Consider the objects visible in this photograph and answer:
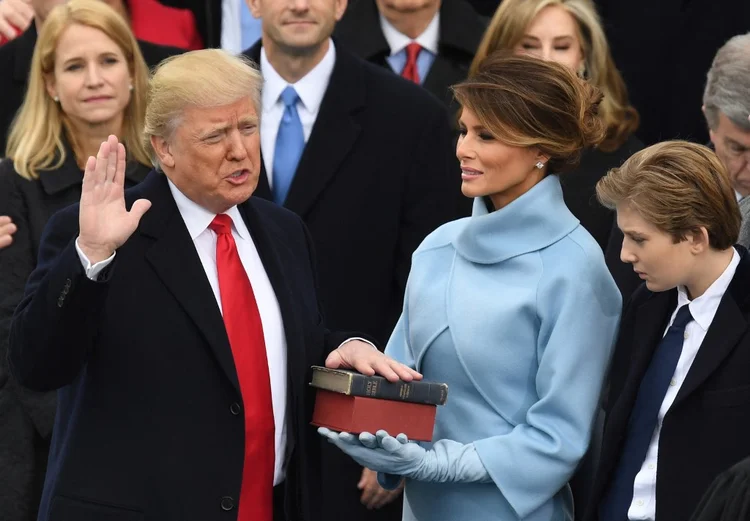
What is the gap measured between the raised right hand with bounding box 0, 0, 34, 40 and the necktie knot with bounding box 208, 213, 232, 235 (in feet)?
7.51

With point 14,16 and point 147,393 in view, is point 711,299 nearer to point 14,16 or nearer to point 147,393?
point 147,393

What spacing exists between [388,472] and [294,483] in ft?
0.85

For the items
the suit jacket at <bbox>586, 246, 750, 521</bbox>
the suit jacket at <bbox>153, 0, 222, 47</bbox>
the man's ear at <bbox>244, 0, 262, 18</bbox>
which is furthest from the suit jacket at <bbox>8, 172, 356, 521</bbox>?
the suit jacket at <bbox>153, 0, 222, 47</bbox>

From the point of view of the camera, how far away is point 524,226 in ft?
12.5

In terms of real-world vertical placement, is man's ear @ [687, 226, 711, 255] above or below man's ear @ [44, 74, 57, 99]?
below

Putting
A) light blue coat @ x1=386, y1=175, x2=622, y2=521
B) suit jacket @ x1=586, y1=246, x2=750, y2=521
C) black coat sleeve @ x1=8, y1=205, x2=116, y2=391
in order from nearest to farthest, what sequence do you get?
1. black coat sleeve @ x1=8, y1=205, x2=116, y2=391
2. suit jacket @ x1=586, y1=246, x2=750, y2=521
3. light blue coat @ x1=386, y1=175, x2=622, y2=521

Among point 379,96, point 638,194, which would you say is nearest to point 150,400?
point 638,194

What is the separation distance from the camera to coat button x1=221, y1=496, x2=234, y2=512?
3.64 metres

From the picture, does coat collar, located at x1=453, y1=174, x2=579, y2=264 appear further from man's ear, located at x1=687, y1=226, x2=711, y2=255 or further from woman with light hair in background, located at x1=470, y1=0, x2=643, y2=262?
woman with light hair in background, located at x1=470, y1=0, x2=643, y2=262

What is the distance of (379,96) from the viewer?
17.1 feet

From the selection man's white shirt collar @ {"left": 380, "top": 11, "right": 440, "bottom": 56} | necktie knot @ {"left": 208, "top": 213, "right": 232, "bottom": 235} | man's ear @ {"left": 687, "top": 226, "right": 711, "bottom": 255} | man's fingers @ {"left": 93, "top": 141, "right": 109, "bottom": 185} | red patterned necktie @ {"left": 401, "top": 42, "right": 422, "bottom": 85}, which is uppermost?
man's white shirt collar @ {"left": 380, "top": 11, "right": 440, "bottom": 56}

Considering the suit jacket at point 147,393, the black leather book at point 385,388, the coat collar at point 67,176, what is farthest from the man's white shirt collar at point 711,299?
the coat collar at point 67,176

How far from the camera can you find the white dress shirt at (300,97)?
5.19 meters

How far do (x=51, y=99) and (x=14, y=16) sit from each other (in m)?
0.69
